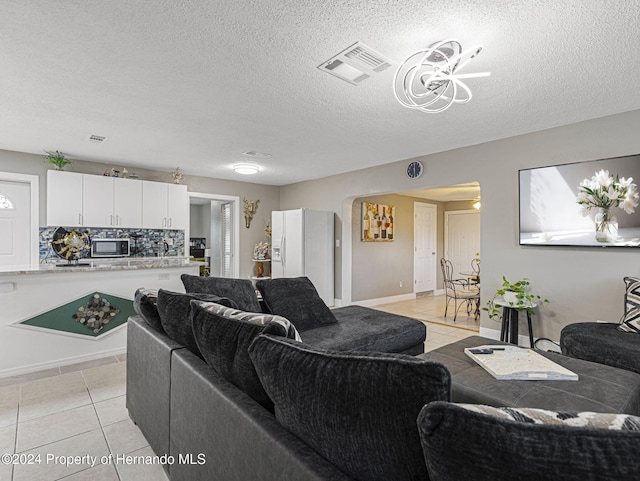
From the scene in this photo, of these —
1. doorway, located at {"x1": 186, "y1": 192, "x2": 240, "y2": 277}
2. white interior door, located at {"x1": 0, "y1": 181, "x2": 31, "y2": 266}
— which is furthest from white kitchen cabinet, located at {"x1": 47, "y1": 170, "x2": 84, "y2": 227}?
doorway, located at {"x1": 186, "y1": 192, "x2": 240, "y2": 277}

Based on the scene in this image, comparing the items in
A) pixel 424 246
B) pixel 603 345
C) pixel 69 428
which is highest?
pixel 424 246

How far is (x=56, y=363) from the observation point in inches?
126

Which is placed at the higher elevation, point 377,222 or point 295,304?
point 377,222

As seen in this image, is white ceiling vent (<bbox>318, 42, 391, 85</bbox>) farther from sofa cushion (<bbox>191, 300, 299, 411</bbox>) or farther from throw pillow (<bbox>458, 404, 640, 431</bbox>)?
throw pillow (<bbox>458, 404, 640, 431</bbox>)

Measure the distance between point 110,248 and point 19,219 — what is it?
1.17 meters

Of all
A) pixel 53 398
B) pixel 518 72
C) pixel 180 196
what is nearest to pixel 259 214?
pixel 180 196

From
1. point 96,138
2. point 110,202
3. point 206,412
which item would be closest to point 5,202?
point 110,202

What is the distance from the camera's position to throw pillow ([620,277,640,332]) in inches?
108

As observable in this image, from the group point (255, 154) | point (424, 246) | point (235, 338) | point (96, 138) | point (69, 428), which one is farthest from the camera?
point (424, 246)

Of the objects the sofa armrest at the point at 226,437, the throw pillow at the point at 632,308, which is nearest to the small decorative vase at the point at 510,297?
the throw pillow at the point at 632,308

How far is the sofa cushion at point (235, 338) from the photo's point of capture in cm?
120

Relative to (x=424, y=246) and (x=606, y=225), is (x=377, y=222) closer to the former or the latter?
(x=424, y=246)

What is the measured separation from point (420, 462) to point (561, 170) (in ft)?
12.8

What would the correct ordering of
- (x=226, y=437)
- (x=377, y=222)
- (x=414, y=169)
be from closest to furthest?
(x=226, y=437)
(x=414, y=169)
(x=377, y=222)
